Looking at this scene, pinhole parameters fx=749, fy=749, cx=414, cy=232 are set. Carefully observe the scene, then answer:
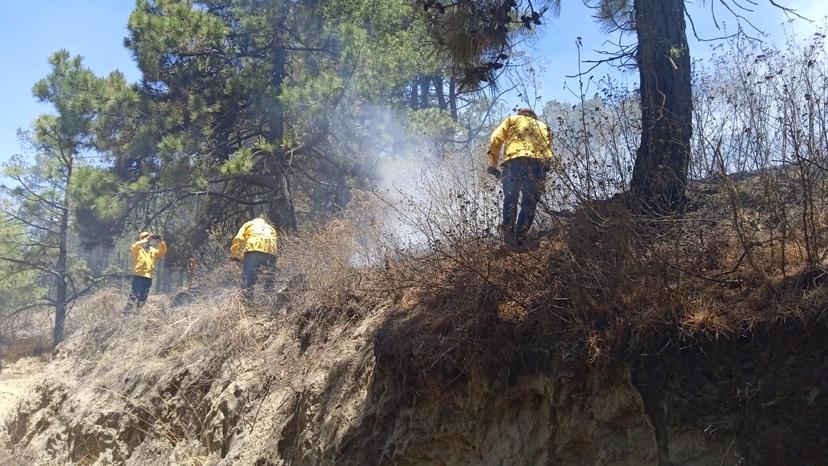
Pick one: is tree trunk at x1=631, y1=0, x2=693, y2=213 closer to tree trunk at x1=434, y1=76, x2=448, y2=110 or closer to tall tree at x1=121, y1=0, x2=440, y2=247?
tall tree at x1=121, y1=0, x2=440, y2=247

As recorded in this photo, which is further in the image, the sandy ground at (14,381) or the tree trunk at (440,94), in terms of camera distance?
the tree trunk at (440,94)

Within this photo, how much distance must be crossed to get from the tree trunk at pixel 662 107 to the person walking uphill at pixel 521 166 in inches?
29.7

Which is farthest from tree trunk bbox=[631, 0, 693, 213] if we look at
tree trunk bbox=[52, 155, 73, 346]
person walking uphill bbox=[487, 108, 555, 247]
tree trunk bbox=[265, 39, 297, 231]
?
tree trunk bbox=[52, 155, 73, 346]

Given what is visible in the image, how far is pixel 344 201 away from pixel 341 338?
8443mm

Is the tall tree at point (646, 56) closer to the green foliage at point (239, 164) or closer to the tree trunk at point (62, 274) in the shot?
the green foliage at point (239, 164)

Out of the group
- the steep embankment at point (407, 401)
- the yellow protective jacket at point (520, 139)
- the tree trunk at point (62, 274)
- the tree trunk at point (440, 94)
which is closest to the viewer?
the steep embankment at point (407, 401)

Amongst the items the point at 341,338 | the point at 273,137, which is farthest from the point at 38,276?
the point at 341,338

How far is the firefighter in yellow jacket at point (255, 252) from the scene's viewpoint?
10641 millimetres

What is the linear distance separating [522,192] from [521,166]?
0.32 meters

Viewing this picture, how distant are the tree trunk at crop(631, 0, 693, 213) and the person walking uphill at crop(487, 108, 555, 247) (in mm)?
753

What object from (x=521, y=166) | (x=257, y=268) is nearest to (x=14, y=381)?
(x=257, y=268)

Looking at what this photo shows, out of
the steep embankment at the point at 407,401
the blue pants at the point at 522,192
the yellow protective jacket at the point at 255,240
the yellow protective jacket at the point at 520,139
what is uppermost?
the yellow protective jacket at the point at 255,240

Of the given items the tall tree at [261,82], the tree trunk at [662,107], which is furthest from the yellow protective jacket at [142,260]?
the tree trunk at [662,107]

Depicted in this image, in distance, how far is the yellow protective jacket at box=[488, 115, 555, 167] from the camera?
21.1 feet
